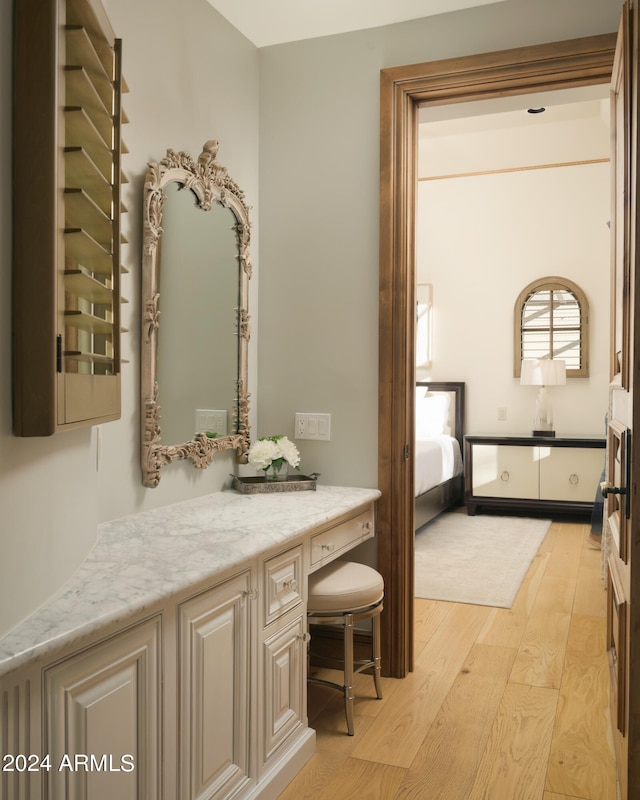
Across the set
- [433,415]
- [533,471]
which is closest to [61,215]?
[533,471]

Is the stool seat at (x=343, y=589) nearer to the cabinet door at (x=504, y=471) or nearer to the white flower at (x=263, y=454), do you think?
the white flower at (x=263, y=454)

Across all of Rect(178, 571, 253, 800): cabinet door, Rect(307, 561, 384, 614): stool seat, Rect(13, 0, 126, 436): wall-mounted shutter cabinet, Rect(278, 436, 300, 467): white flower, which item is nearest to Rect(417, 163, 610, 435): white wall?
Rect(278, 436, 300, 467): white flower

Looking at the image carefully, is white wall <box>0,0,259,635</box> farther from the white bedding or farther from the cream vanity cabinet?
the cream vanity cabinet

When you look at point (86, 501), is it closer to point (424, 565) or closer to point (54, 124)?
point (54, 124)

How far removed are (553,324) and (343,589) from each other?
475 cm

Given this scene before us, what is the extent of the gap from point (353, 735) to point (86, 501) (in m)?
1.33

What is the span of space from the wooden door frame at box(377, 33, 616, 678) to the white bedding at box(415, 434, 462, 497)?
229cm

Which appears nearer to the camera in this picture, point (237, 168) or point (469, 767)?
point (469, 767)

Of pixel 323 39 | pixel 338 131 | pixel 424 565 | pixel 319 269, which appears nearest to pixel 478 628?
pixel 424 565

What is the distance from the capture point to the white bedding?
544 cm

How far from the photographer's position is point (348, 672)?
8.15 feet

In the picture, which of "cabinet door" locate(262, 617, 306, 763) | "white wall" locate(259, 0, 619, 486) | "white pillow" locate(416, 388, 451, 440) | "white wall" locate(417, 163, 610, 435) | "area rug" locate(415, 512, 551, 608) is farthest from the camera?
"white pillow" locate(416, 388, 451, 440)

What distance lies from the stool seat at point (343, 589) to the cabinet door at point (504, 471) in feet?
12.6

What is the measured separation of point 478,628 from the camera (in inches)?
139
